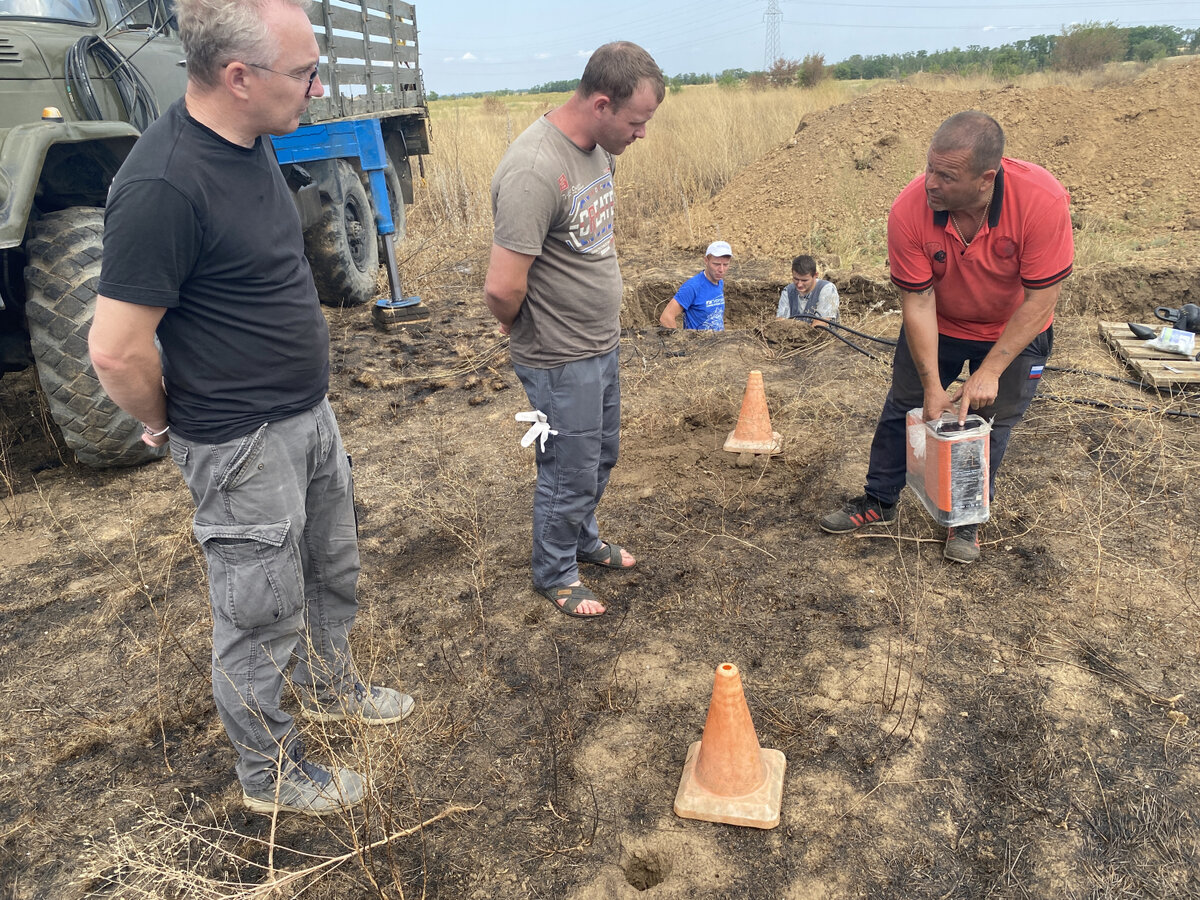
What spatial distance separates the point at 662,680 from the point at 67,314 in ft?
10.9

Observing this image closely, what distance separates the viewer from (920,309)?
3.01 metres

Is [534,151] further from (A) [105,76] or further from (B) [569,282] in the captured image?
(A) [105,76]

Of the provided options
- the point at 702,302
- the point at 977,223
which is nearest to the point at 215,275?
the point at 977,223

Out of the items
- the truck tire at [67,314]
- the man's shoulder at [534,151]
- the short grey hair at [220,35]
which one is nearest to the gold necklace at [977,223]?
the man's shoulder at [534,151]

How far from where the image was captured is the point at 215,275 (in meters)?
1.72

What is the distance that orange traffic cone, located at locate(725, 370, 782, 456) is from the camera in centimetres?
436

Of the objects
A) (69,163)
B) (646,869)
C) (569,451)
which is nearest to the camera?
(646,869)

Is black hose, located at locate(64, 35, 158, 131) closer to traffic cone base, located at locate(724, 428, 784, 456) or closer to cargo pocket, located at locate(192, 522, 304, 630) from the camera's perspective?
cargo pocket, located at locate(192, 522, 304, 630)

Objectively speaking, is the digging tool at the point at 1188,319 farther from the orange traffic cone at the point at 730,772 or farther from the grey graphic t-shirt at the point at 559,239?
the orange traffic cone at the point at 730,772

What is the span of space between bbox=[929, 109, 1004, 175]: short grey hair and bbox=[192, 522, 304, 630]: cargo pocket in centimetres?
244

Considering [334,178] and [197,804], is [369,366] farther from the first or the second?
[197,804]

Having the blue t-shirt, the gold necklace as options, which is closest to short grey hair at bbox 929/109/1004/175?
the gold necklace

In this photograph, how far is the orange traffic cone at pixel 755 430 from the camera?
436 centimetres

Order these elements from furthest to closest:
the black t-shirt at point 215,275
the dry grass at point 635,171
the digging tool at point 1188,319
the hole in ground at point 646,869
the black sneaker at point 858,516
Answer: the dry grass at point 635,171 < the digging tool at point 1188,319 < the black sneaker at point 858,516 < the hole in ground at point 646,869 < the black t-shirt at point 215,275
